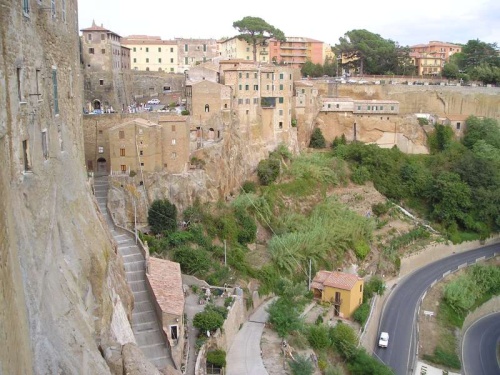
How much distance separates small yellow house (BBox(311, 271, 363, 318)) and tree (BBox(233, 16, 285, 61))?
40.4 metres

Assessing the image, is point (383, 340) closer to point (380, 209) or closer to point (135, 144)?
point (380, 209)

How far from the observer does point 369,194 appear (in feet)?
181

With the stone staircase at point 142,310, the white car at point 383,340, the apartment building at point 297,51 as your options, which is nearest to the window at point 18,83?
the stone staircase at point 142,310

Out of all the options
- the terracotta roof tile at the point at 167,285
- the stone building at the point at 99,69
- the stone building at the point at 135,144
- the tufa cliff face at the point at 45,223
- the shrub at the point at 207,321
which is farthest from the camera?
the stone building at the point at 99,69

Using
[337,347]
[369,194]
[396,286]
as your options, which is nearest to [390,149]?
[369,194]

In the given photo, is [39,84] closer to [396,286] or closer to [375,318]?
[375,318]

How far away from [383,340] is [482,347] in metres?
7.90

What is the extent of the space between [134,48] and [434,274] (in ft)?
164

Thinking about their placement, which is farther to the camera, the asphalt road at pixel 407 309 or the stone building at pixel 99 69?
the stone building at pixel 99 69

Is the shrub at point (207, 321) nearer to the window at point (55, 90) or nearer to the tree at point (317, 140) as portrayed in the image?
the window at point (55, 90)

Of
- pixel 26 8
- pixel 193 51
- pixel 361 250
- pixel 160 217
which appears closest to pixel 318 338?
pixel 160 217

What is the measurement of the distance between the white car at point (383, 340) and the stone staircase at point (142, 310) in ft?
55.5

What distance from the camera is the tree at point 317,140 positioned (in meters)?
61.6

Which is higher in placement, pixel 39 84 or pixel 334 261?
pixel 39 84
